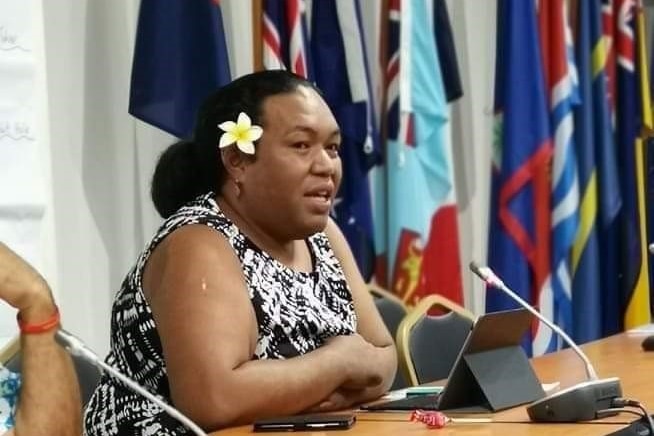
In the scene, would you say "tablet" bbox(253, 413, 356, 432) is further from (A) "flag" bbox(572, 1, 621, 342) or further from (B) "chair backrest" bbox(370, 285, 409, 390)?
(A) "flag" bbox(572, 1, 621, 342)

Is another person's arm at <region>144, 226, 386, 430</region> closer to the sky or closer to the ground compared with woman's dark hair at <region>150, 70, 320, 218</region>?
closer to the ground

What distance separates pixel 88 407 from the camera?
8.35 feet

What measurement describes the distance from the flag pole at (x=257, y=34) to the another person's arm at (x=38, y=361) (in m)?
2.26

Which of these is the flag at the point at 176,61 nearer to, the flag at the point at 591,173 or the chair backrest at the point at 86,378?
the chair backrest at the point at 86,378

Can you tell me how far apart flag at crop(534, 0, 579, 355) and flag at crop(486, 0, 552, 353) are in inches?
2.9

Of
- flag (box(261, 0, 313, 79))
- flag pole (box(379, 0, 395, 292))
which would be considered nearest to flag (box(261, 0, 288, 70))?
flag (box(261, 0, 313, 79))

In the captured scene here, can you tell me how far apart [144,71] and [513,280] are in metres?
1.86

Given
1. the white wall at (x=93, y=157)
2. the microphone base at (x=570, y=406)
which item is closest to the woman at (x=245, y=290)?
the microphone base at (x=570, y=406)

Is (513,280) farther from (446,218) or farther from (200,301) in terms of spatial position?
(200,301)

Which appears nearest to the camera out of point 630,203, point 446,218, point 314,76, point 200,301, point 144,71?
point 200,301

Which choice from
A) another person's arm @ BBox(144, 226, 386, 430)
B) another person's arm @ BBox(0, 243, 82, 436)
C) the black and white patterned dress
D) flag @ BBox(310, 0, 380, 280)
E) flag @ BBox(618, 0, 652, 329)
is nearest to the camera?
another person's arm @ BBox(0, 243, 82, 436)

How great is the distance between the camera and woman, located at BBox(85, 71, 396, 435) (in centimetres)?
230

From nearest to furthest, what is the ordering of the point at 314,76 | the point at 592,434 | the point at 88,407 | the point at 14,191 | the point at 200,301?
the point at 592,434
the point at 200,301
the point at 88,407
the point at 14,191
the point at 314,76

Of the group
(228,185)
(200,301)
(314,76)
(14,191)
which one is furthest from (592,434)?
(314,76)
